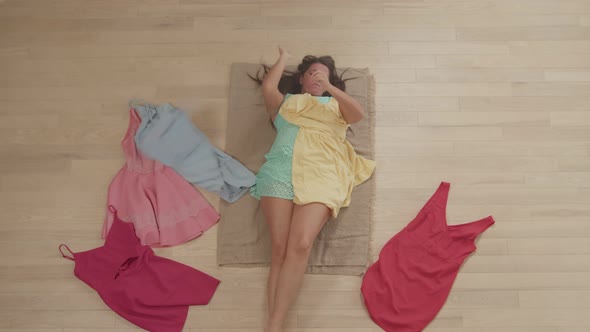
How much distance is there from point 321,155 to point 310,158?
50mm

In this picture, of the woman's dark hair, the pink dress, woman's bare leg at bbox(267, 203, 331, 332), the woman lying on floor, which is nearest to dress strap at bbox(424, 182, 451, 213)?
the woman lying on floor

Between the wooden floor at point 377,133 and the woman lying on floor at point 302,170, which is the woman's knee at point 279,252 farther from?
the wooden floor at point 377,133

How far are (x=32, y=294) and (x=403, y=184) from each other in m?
1.59

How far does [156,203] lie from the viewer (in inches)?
85.8

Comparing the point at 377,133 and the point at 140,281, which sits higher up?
the point at 377,133

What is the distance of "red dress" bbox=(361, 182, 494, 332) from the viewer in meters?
2.04

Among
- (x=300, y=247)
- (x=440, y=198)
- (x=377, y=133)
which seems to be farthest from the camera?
(x=377, y=133)

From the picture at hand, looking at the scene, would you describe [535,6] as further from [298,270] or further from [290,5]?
[298,270]

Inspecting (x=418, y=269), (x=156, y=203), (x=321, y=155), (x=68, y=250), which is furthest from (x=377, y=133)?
(x=68, y=250)

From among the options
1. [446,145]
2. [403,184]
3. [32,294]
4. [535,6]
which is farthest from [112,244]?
[535,6]

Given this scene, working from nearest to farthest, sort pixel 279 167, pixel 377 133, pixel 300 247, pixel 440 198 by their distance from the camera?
1. pixel 300 247
2. pixel 279 167
3. pixel 440 198
4. pixel 377 133

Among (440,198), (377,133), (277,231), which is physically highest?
(377,133)

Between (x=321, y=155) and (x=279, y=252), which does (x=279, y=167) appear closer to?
(x=321, y=155)

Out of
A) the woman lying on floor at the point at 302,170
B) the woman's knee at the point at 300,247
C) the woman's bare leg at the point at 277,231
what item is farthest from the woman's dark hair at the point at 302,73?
the woman's knee at the point at 300,247
